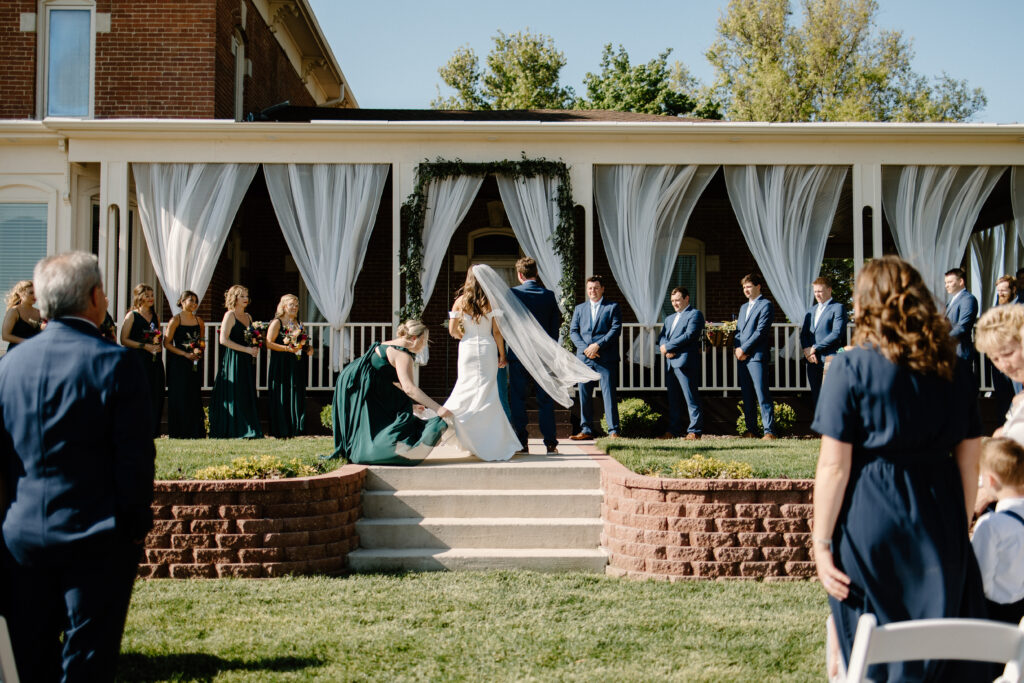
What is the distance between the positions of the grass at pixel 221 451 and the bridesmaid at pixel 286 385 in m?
0.22

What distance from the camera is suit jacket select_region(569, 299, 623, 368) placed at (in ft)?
35.7

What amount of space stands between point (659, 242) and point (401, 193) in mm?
3691

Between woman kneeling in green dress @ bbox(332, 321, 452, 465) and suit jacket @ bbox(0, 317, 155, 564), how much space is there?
459 centimetres

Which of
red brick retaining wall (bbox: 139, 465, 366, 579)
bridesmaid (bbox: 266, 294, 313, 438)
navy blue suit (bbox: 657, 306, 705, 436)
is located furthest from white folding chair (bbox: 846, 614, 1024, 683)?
bridesmaid (bbox: 266, 294, 313, 438)

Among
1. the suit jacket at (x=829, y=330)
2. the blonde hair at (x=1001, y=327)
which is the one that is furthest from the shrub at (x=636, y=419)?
the blonde hair at (x=1001, y=327)

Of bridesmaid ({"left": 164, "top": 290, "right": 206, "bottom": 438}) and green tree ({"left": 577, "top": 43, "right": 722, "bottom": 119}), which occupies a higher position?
green tree ({"left": 577, "top": 43, "right": 722, "bottom": 119})

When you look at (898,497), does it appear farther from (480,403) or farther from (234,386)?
(234,386)

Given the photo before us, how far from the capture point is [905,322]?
9.14 ft

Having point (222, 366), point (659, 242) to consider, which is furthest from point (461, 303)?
point (659, 242)

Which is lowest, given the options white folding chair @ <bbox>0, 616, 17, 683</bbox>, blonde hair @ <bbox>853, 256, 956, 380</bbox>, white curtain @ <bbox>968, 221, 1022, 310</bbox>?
white folding chair @ <bbox>0, 616, 17, 683</bbox>

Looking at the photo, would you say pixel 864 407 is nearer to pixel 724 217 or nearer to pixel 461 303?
pixel 461 303

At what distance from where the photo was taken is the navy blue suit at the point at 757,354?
36.1ft

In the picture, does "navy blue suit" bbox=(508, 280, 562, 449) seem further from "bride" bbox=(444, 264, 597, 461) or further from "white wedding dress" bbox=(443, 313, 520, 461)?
"white wedding dress" bbox=(443, 313, 520, 461)

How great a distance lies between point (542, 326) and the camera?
29.8 ft
